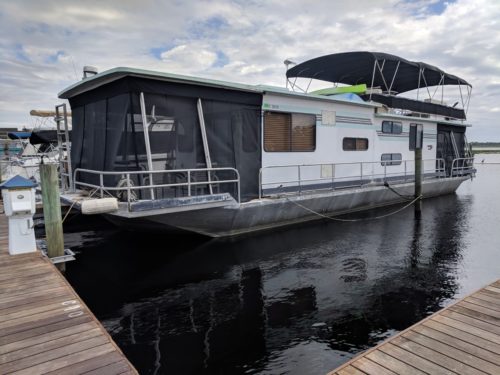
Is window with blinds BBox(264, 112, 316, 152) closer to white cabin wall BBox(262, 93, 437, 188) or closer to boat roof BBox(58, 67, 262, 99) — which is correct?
white cabin wall BBox(262, 93, 437, 188)

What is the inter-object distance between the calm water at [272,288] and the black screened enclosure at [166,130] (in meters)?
1.70

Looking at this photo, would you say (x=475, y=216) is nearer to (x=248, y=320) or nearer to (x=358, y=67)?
(x=358, y=67)

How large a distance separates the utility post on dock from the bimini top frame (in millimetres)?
1722

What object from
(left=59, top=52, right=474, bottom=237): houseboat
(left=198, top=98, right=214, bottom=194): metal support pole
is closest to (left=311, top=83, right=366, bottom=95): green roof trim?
(left=59, top=52, right=474, bottom=237): houseboat

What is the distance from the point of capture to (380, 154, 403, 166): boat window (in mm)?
13312

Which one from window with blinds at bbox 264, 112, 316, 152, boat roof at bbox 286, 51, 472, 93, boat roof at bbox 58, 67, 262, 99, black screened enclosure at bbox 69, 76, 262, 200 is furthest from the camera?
boat roof at bbox 286, 51, 472, 93

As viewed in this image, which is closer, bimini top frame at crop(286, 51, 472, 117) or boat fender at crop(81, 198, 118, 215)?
boat fender at crop(81, 198, 118, 215)

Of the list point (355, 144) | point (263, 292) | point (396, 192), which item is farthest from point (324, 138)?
point (263, 292)

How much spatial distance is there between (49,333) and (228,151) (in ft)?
19.1

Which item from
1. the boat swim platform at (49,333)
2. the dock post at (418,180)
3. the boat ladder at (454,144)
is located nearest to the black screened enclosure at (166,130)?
the boat swim platform at (49,333)

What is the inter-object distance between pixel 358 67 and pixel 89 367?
560 inches

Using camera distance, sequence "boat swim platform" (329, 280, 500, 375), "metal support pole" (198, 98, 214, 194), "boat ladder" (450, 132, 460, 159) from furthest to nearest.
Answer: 1. "boat ladder" (450, 132, 460, 159)
2. "metal support pole" (198, 98, 214, 194)
3. "boat swim platform" (329, 280, 500, 375)

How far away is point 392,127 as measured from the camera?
13.5m

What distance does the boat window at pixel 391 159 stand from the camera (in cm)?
1331
